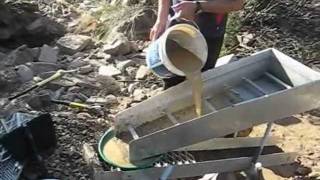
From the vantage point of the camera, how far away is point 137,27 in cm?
599

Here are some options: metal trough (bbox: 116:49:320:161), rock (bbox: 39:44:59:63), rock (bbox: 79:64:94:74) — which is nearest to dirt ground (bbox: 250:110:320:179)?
metal trough (bbox: 116:49:320:161)

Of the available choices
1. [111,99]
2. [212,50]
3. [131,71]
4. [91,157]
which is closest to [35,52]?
[131,71]

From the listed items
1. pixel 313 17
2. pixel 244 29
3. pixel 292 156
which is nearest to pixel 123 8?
pixel 244 29

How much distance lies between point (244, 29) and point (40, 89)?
2.12m

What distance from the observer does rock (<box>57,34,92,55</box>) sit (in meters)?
5.66

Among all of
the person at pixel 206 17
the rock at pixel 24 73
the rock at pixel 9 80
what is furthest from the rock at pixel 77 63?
the person at pixel 206 17

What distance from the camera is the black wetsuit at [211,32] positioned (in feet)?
11.3

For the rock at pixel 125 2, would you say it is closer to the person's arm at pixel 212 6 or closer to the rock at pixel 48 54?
the rock at pixel 48 54

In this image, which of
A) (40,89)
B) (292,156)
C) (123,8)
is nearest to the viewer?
(292,156)

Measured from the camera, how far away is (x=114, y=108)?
4664 mm

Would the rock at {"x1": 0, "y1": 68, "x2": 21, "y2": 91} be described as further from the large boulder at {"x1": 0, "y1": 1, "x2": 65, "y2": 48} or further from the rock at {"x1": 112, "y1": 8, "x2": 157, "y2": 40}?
the rock at {"x1": 112, "y1": 8, "x2": 157, "y2": 40}

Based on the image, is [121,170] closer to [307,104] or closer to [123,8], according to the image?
[307,104]

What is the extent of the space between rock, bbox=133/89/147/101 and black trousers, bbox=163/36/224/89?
3.92ft

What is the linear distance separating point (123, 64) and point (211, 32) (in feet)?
6.35
